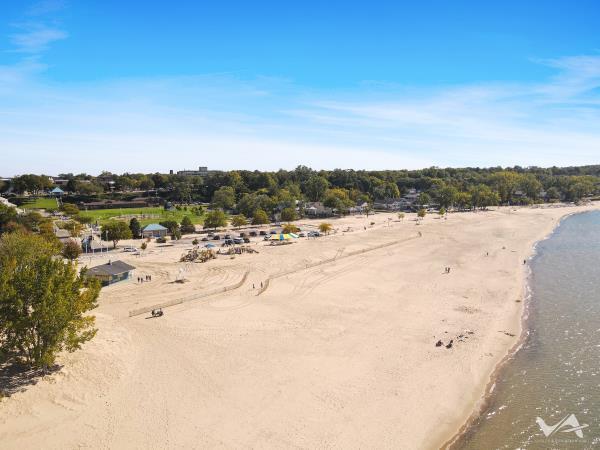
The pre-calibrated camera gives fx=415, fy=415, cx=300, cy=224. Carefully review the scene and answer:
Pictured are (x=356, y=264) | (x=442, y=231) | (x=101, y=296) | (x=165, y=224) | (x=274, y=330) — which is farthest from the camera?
(x=442, y=231)

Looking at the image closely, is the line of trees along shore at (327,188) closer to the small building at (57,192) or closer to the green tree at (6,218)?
the small building at (57,192)

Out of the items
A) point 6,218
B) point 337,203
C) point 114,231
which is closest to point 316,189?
point 337,203

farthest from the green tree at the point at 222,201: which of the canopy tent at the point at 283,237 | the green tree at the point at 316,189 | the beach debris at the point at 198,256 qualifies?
the beach debris at the point at 198,256

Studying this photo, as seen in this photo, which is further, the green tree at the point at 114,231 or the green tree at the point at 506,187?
the green tree at the point at 506,187

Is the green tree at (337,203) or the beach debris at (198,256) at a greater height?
the green tree at (337,203)

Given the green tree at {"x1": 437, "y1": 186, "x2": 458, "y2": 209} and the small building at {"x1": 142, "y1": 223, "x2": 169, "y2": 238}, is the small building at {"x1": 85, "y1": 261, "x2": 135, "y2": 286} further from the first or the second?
the green tree at {"x1": 437, "y1": 186, "x2": 458, "y2": 209}

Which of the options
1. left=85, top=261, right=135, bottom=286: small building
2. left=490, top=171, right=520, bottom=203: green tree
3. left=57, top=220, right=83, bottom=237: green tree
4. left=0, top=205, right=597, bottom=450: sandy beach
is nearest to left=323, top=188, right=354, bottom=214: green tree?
left=0, top=205, right=597, bottom=450: sandy beach

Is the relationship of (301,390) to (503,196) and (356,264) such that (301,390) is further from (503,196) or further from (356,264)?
(503,196)

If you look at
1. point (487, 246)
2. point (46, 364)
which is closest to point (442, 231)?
point (487, 246)
